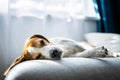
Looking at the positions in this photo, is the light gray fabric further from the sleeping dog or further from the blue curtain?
the blue curtain

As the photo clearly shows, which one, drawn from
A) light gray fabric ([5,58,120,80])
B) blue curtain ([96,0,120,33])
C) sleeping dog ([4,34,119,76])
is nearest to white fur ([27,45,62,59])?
sleeping dog ([4,34,119,76])

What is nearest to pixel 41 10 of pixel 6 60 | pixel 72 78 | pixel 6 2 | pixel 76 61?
pixel 6 2

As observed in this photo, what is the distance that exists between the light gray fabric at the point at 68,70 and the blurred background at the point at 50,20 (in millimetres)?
896

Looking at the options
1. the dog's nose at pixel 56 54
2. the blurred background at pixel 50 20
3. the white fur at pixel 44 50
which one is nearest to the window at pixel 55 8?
the blurred background at pixel 50 20

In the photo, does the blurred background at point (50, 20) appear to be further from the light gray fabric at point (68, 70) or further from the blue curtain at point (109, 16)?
the light gray fabric at point (68, 70)

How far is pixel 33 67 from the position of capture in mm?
865

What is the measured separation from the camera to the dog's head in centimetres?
107

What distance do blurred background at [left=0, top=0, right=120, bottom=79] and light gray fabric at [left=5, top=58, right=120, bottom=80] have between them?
90cm

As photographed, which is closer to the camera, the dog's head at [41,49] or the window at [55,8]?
the dog's head at [41,49]

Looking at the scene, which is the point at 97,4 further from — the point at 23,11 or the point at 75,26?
the point at 23,11

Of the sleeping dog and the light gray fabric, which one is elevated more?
the sleeping dog

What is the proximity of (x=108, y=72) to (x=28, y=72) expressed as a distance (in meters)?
0.34

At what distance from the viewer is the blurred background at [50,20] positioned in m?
1.77

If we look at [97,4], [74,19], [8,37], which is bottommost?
[8,37]
